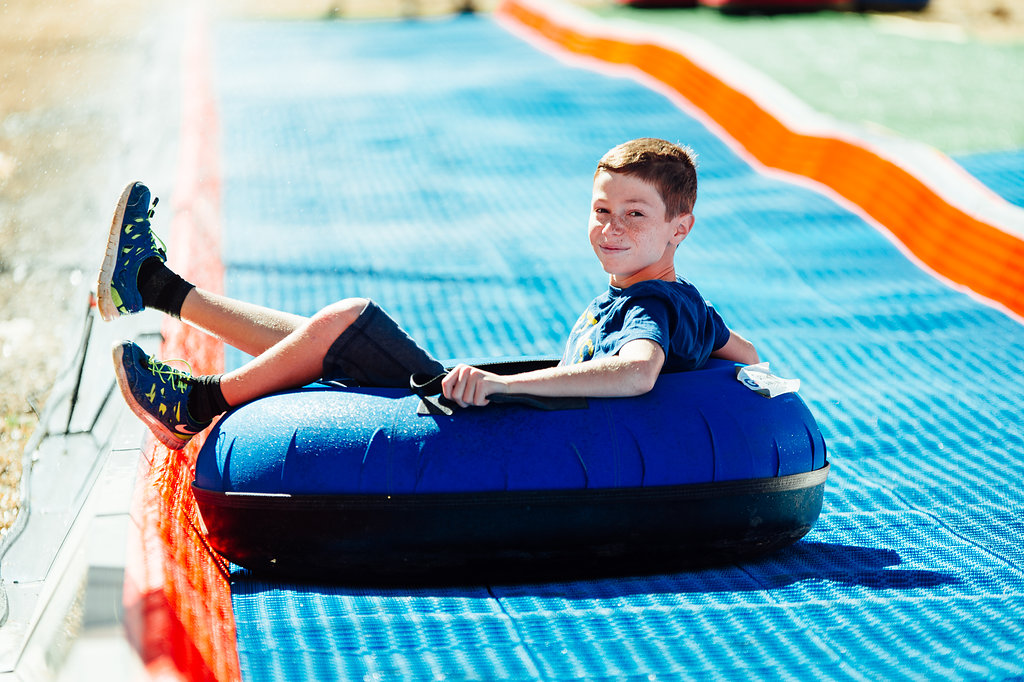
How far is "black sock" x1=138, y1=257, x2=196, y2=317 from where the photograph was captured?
8.87 ft

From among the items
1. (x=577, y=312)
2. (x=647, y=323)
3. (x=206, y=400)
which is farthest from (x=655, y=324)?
(x=577, y=312)

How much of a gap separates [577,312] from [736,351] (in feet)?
5.29

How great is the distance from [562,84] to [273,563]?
599cm

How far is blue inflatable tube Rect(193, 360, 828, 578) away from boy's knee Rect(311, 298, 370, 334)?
16 centimetres

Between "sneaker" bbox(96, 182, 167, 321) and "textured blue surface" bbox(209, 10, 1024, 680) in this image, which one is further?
"sneaker" bbox(96, 182, 167, 321)

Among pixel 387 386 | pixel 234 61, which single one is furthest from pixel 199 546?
pixel 234 61

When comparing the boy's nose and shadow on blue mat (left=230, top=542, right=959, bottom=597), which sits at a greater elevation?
the boy's nose

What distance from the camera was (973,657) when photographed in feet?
6.98

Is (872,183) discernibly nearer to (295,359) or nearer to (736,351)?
(736,351)

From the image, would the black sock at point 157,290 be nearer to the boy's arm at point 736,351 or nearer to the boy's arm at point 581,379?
the boy's arm at point 581,379

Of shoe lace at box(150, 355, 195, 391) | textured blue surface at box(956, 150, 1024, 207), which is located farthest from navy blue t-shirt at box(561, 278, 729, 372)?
textured blue surface at box(956, 150, 1024, 207)

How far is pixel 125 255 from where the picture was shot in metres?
2.66

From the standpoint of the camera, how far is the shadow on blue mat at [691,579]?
93.3 inches

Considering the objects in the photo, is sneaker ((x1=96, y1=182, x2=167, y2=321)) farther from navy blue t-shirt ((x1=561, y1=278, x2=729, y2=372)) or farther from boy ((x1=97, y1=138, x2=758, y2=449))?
navy blue t-shirt ((x1=561, y1=278, x2=729, y2=372))
